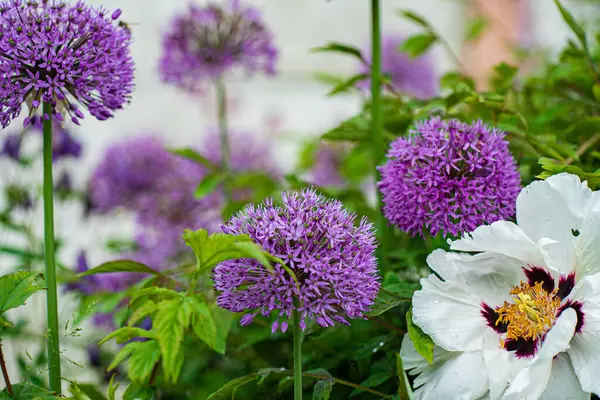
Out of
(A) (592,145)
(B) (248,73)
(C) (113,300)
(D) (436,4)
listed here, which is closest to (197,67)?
(B) (248,73)

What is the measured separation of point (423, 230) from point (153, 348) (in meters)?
0.24

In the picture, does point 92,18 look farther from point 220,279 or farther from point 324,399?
point 324,399

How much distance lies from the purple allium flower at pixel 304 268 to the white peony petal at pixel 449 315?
1.6 inches

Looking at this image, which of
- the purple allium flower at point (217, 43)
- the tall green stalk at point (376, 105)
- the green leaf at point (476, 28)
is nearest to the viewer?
the tall green stalk at point (376, 105)

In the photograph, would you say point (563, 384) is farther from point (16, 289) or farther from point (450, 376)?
point (16, 289)

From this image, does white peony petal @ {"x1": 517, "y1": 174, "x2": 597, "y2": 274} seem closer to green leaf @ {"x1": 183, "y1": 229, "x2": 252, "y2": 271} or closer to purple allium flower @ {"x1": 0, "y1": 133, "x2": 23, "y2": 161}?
green leaf @ {"x1": 183, "y1": 229, "x2": 252, "y2": 271}

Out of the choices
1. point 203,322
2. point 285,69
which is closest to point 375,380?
point 203,322

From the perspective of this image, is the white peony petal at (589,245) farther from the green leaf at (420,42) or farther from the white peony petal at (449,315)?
the green leaf at (420,42)

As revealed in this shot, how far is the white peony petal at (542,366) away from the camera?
0.43m

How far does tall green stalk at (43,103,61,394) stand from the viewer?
494mm

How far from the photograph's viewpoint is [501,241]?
0.46 metres

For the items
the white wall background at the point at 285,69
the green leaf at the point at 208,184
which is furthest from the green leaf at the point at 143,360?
the white wall background at the point at 285,69

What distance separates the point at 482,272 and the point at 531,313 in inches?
1.7

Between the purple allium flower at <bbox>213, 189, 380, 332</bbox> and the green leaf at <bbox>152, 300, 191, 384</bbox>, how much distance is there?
0.05m
